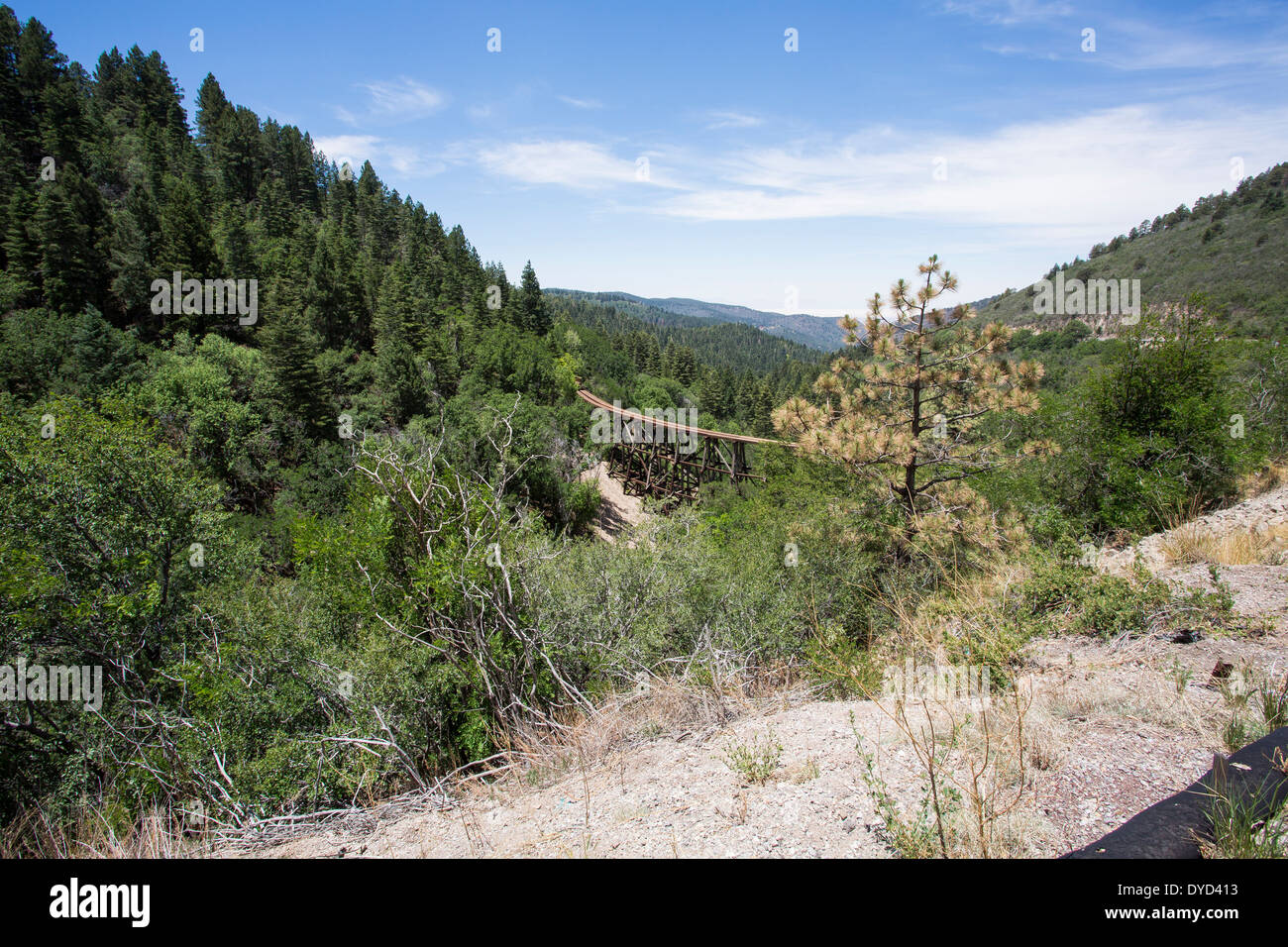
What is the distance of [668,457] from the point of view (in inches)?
1417

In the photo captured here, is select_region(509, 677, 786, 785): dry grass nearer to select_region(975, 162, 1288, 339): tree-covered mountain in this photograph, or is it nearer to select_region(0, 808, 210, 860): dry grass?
select_region(0, 808, 210, 860): dry grass

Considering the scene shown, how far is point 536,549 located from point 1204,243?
10802 cm

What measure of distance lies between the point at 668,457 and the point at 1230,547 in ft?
98.3

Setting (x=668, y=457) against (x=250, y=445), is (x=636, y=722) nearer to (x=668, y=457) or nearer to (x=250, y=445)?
(x=668, y=457)

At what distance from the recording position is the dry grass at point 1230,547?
6418 mm

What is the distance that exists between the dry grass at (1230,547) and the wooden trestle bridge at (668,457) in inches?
894

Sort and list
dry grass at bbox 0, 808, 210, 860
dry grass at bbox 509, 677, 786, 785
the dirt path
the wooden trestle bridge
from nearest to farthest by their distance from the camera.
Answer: dry grass at bbox 0, 808, 210, 860, dry grass at bbox 509, 677, 786, 785, the wooden trestle bridge, the dirt path

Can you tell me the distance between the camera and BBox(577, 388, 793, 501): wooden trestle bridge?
3273cm

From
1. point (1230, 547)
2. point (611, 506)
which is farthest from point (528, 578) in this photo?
point (611, 506)

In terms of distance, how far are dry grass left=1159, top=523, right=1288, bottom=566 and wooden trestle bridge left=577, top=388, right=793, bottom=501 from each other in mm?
22708

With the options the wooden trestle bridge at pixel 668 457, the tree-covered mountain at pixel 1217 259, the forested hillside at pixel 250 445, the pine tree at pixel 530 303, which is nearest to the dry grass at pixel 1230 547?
the forested hillside at pixel 250 445

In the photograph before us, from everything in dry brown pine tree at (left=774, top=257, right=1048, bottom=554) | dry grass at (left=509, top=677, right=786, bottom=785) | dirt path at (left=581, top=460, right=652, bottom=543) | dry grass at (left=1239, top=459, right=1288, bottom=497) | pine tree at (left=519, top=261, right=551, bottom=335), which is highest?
pine tree at (left=519, top=261, right=551, bottom=335)

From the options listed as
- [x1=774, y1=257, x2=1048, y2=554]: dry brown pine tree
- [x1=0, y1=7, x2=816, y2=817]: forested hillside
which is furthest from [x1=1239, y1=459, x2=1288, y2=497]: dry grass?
[x1=0, y1=7, x2=816, y2=817]: forested hillside

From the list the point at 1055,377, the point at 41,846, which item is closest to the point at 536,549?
the point at 41,846
